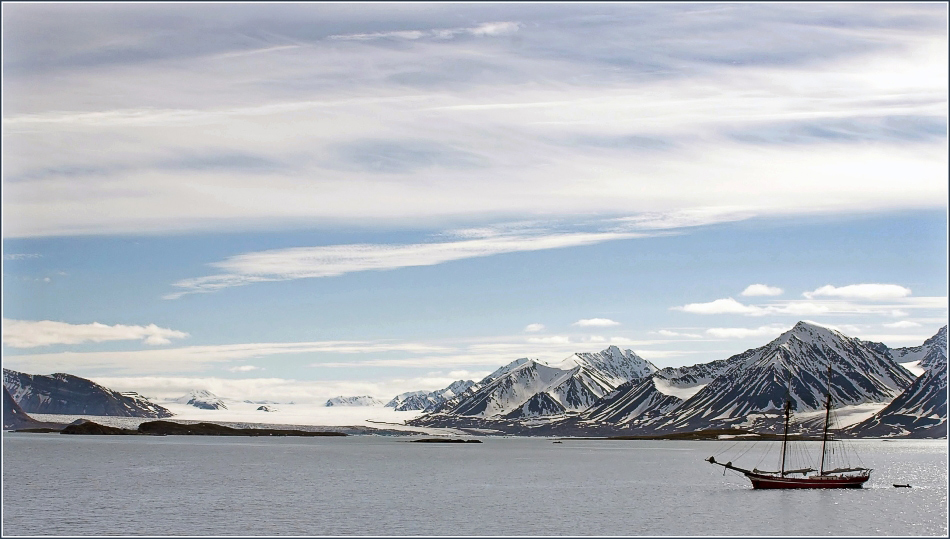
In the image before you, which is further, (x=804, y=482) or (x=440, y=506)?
(x=804, y=482)

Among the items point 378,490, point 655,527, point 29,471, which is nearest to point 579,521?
point 655,527

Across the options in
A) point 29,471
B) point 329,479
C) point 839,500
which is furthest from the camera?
point 29,471

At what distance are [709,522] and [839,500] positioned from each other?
45665 millimetres

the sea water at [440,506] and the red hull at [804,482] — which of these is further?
the red hull at [804,482]

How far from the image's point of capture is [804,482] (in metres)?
159

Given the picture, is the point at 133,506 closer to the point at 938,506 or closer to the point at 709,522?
the point at 709,522

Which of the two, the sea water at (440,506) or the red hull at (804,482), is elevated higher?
the red hull at (804,482)

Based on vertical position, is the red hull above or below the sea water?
above

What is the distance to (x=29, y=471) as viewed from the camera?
600 feet

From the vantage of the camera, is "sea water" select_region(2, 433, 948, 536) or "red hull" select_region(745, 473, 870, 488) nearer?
"sea water" select_region(2, 433, 948, 536)

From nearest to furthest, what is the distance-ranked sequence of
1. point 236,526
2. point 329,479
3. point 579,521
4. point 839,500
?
1. point 236,526
2. point 579,521
3. point 839,500
4. point 329,479

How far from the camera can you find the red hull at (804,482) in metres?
158

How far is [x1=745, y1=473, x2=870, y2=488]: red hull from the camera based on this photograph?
517 ft

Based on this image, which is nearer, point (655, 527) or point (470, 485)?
point (655, 527)
